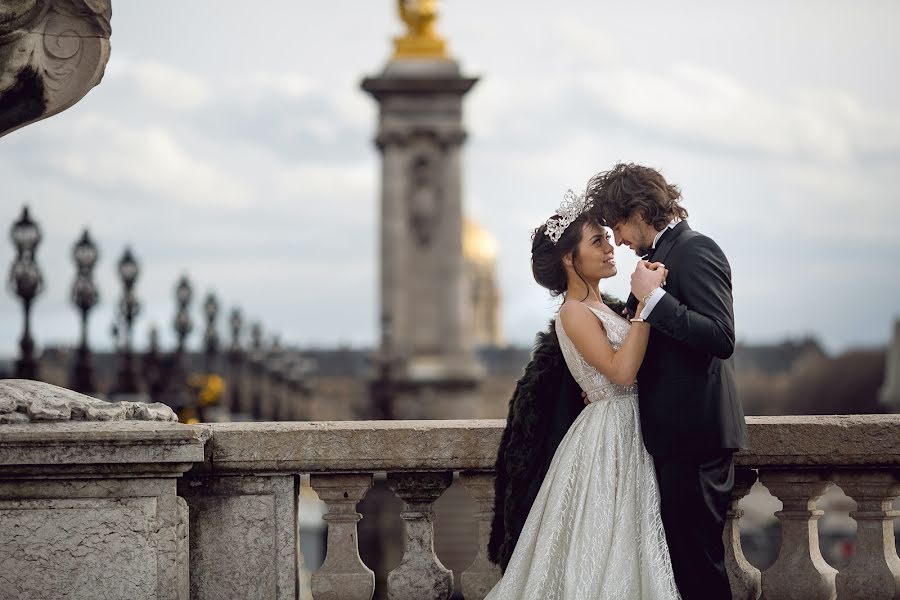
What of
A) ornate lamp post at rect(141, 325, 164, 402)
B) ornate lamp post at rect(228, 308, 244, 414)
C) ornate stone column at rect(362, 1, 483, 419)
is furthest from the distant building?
ornate lamp post at rect(141, 325, 164, 402)

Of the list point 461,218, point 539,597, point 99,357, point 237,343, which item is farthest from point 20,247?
point 99,357

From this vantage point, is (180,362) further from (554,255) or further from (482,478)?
(554,255)

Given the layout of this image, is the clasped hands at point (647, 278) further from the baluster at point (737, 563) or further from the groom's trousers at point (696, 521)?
the baluster at point (737, 563)

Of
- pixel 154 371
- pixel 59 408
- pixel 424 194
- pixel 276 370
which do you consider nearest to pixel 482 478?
pixel 59 408

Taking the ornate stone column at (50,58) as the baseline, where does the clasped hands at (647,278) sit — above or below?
below

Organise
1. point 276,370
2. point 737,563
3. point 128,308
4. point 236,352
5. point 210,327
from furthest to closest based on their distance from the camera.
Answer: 1. point 276,370
2. point 236,352
3. point 210,327
4. point 128,308
5. point 737,563

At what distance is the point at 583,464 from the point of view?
741 centimetres

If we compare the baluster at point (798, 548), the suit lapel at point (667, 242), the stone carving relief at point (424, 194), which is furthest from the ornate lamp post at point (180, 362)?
the stone carving relief at point (424, 194)

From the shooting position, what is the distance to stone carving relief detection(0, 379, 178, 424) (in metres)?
7.68

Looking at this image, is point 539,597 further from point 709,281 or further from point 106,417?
point 106,417

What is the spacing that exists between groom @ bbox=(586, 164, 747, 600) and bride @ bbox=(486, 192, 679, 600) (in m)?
0.08

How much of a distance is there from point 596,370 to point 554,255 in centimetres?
54

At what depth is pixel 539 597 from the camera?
7.32 m

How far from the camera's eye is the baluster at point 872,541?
828 cm
